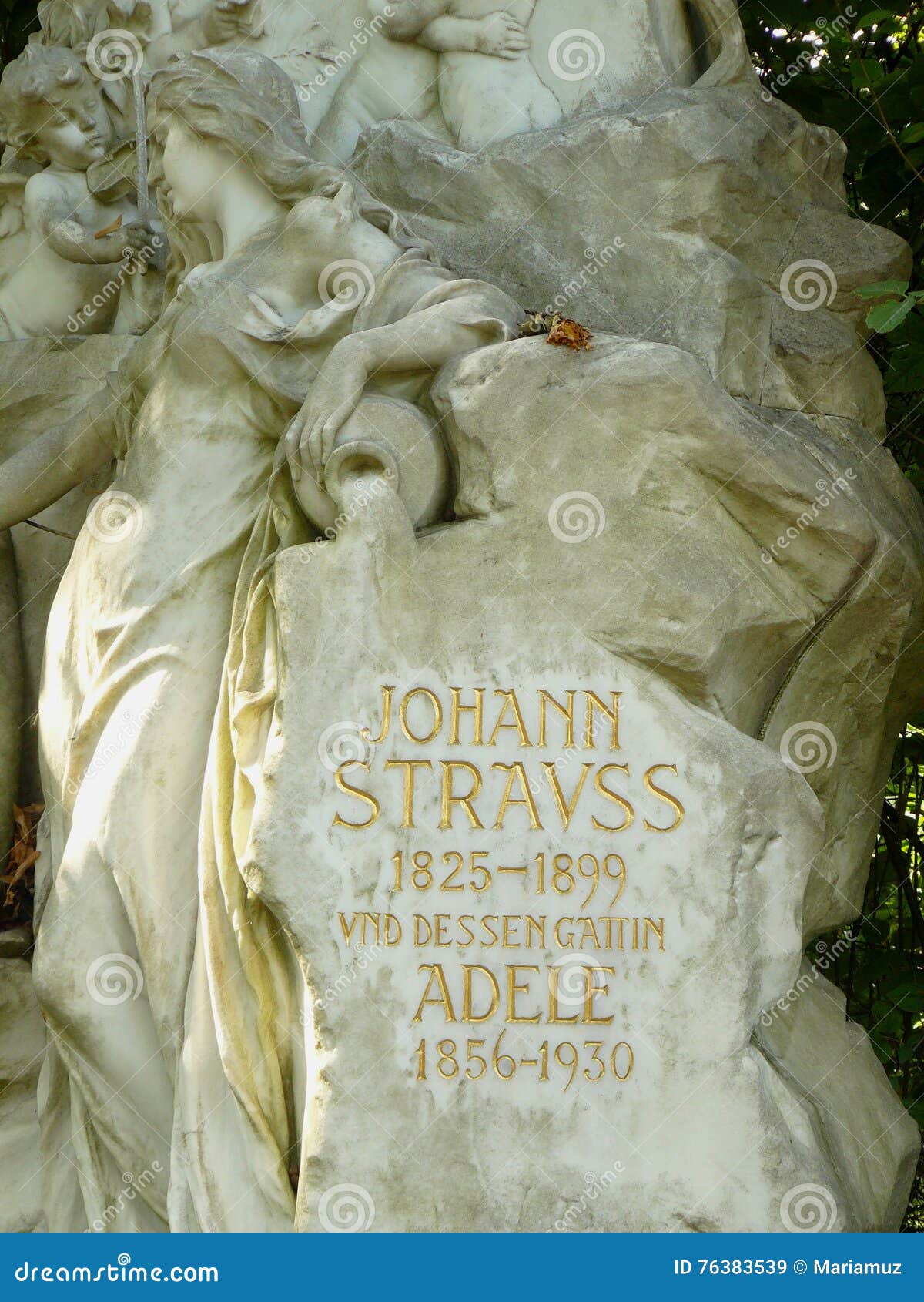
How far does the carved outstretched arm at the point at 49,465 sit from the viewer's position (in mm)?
6219

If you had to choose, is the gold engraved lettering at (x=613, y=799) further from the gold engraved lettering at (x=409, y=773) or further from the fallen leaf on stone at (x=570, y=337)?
the fallen leaf on stone at (x=570, y=337)

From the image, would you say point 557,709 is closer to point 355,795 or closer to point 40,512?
point 355,795

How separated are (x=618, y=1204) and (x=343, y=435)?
6.42 feet

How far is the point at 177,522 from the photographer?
588 cm

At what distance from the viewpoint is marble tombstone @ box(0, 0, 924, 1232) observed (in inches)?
204

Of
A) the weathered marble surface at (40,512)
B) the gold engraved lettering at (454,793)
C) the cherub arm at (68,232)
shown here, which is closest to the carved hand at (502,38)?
the cherub arm at (68,232)

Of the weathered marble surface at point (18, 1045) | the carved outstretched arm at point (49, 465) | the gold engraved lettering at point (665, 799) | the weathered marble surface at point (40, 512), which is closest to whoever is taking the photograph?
the gold engraved lettering at point (665, 799)

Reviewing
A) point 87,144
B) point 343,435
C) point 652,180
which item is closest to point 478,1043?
point 343,435

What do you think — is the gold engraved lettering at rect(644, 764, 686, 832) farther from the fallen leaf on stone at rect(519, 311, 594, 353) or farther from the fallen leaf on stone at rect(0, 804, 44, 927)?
the fallen leaf on stone at rect(0, 804, 44, 927)

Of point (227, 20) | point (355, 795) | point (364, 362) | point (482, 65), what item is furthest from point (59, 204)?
point (355, 795)

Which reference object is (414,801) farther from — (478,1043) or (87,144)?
(87,144)

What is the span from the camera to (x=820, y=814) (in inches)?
213

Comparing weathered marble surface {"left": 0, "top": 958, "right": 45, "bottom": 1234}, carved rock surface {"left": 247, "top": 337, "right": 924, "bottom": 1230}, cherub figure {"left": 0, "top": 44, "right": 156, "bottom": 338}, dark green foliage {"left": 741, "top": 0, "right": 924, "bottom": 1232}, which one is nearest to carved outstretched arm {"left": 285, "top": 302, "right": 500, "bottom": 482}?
carved rock surface {"left": 247, "top": 337, "right": 924, "bottom": 1230}

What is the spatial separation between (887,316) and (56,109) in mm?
2712
